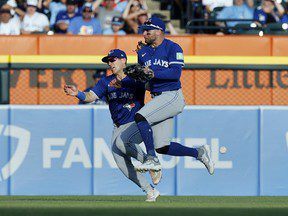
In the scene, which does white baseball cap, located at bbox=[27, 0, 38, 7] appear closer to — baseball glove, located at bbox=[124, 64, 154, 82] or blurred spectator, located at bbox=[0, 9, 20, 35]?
blurred spectator, located at bbox=[0, 9, 20, 35]

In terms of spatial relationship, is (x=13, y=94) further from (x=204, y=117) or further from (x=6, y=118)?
(x=204, y=117)

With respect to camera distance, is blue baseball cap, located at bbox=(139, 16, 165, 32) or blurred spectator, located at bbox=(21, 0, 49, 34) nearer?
blue baseball cap, located at bbox=(139, 16, 165, 32)

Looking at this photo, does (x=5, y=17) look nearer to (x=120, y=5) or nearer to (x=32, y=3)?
(x=32, y=3)

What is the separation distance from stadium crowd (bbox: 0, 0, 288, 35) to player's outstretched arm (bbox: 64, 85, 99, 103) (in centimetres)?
523

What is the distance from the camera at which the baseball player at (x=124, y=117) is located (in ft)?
34.3

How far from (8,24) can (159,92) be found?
19.3 ft

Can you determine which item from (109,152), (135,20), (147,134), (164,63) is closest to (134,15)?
(135,20)

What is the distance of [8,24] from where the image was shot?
15.6 m

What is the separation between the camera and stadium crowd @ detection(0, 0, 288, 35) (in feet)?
51.7

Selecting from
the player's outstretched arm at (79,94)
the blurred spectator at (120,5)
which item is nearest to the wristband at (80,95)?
the player's outstretched arm at (79,94)

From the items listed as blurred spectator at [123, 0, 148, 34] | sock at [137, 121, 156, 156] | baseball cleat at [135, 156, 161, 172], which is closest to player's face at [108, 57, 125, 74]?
sock at [137, 121, 156, 156]

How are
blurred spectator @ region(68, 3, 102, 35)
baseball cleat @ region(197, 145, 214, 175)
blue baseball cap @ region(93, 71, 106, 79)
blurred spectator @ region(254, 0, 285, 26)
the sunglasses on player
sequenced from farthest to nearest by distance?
1. blurred spectator @ region(254, 0, 285, 26)
2. blurred spectator @ region(68, 3, 102, 35)
3. blue baseball cap @ region(93, 71, 106, 79)
4. baseball cleat @ region(197, 145, 214, 175)
5. the sunglasses on player

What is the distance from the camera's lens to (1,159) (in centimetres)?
1327

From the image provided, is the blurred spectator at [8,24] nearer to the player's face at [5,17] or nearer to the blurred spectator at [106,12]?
the player's face at [5,17]
